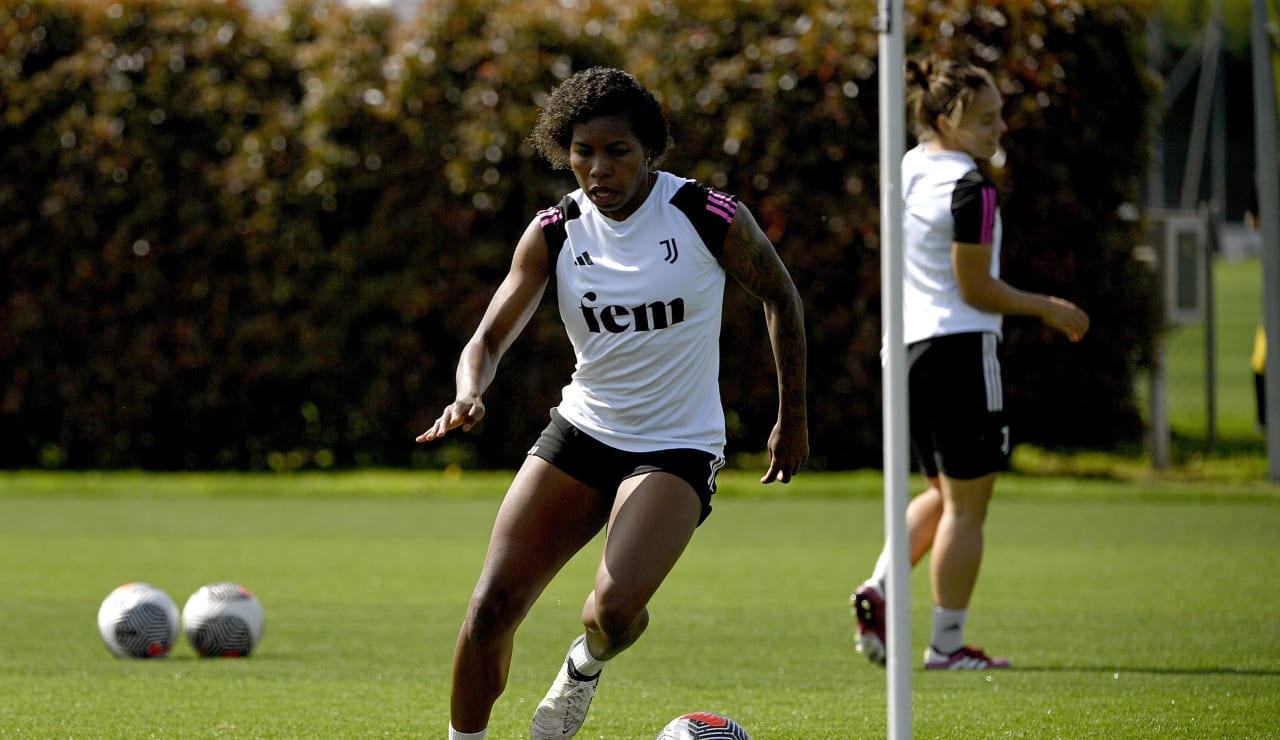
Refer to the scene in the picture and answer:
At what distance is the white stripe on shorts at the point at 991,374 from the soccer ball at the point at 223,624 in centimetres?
343

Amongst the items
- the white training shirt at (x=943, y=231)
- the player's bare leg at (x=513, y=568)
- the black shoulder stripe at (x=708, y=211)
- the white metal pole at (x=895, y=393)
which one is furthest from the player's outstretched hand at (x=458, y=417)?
the white training shirt at (x=943, y=231)

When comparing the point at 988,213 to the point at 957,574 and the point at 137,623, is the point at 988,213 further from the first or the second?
A: the point at 137,623

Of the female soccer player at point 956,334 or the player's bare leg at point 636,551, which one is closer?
the player's bare leg at point 636,551

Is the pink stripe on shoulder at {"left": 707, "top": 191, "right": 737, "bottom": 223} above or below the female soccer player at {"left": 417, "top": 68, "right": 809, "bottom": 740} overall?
above

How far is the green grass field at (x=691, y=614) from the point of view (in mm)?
6191

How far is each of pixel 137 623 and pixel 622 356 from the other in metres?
3.32

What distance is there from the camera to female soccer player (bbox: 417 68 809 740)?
5207 mm

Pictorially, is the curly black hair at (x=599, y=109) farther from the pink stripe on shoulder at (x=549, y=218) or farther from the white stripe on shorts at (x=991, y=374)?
the white stripe on shorts at (x=991, y=374)

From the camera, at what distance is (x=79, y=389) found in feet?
57.0

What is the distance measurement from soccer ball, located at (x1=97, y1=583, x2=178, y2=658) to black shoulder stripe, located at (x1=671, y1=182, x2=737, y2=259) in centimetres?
359

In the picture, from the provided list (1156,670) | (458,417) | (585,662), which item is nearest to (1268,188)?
(1156,670)

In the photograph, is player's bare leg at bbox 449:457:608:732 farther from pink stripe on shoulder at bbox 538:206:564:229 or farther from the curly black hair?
the curly black hair

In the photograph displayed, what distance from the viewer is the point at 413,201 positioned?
16812 mm

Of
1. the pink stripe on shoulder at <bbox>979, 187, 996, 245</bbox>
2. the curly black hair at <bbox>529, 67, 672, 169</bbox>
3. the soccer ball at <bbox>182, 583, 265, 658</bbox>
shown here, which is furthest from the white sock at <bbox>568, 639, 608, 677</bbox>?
the pink stripe on shoulder at <bbox>979, 187, 996, 245</bbox>
